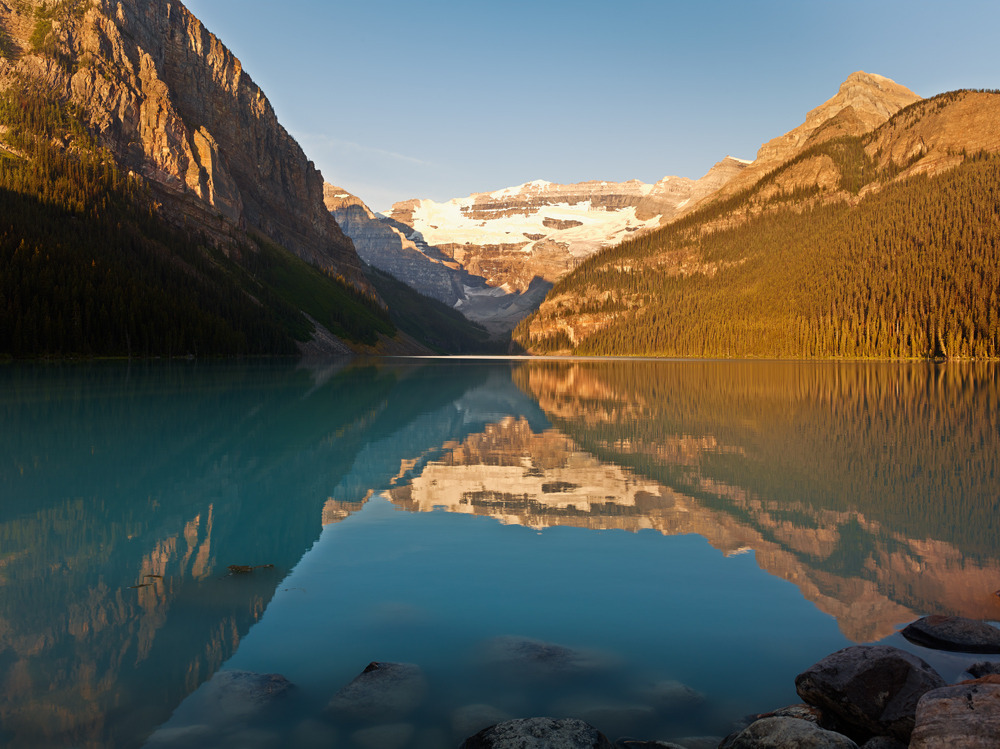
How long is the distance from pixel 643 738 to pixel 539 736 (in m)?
1.34

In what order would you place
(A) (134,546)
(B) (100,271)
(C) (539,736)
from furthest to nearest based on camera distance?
(B) (100,271) → (A) (134,546) → (C) (539,736)

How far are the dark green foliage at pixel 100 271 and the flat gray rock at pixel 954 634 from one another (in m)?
107

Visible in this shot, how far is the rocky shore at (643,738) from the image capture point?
20.6 ft

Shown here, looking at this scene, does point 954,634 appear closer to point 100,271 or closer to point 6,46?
point 100,271

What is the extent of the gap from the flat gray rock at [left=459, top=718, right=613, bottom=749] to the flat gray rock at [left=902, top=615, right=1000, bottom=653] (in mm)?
5928

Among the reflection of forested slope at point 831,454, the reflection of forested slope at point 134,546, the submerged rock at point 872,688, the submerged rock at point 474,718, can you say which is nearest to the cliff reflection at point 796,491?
the reflection of forested slope at point 831,454

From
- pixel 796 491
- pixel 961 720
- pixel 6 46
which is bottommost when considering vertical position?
pixel 796 491

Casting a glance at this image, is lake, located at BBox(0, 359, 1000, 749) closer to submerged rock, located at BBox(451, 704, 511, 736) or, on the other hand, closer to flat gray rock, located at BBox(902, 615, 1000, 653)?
submerged rock, located at BBox(451, 704, 511, 736)

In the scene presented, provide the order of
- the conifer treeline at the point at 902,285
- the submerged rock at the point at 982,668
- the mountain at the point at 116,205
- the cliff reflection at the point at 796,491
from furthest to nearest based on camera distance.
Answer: the conifer treeline at the point at 902,285, the mountain at the point at 116,205, the cliff reflection at the point at 796,491, the submerged rock at the point at 982,668

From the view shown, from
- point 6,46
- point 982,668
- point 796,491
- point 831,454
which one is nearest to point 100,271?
point 6,46

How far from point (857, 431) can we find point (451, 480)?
66.5 ft

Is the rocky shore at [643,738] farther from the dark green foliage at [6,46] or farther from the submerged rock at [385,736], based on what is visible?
the dark green foliage at [6,46]

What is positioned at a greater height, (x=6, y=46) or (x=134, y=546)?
(x=6, y=46)

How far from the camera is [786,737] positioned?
6438 millimetres
